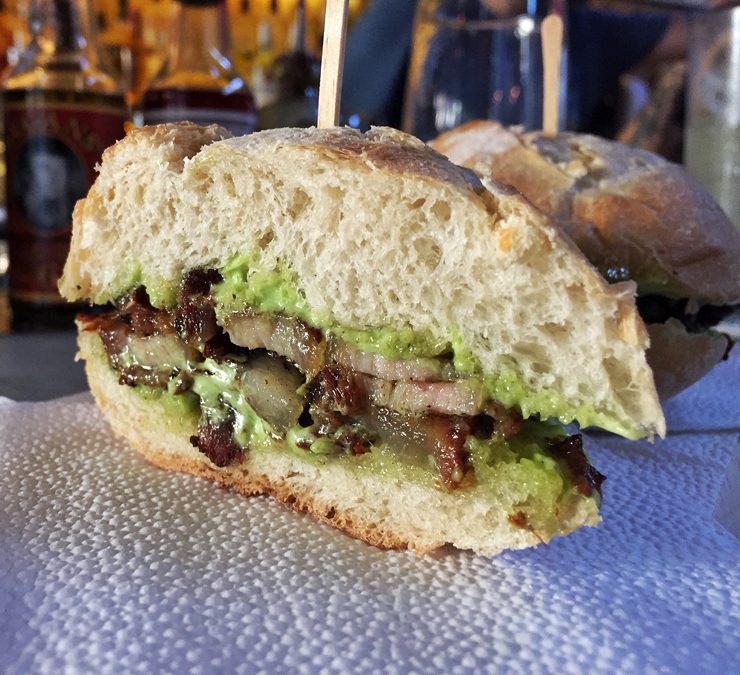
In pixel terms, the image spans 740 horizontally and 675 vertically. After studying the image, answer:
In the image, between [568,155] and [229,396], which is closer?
[229,396]

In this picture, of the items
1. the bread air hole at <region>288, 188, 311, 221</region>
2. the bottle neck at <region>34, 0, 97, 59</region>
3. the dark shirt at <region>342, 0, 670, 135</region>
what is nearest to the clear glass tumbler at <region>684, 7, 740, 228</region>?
the dark shirt at <region>342, 0, 670, 135</region>

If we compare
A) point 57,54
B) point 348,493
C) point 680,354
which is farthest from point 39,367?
point 680,354

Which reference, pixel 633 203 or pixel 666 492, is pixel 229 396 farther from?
pixel 633 203

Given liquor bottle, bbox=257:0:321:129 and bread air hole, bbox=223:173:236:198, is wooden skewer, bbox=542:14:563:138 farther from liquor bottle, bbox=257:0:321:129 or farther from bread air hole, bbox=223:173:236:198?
liquor bottle, bbox=257:0:321:129

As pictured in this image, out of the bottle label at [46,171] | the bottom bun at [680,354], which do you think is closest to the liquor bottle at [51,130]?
the bottle label at [46,171]

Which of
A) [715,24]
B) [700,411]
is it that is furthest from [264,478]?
[715,24]

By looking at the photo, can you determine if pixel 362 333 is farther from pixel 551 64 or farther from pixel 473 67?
pixel 473 67
